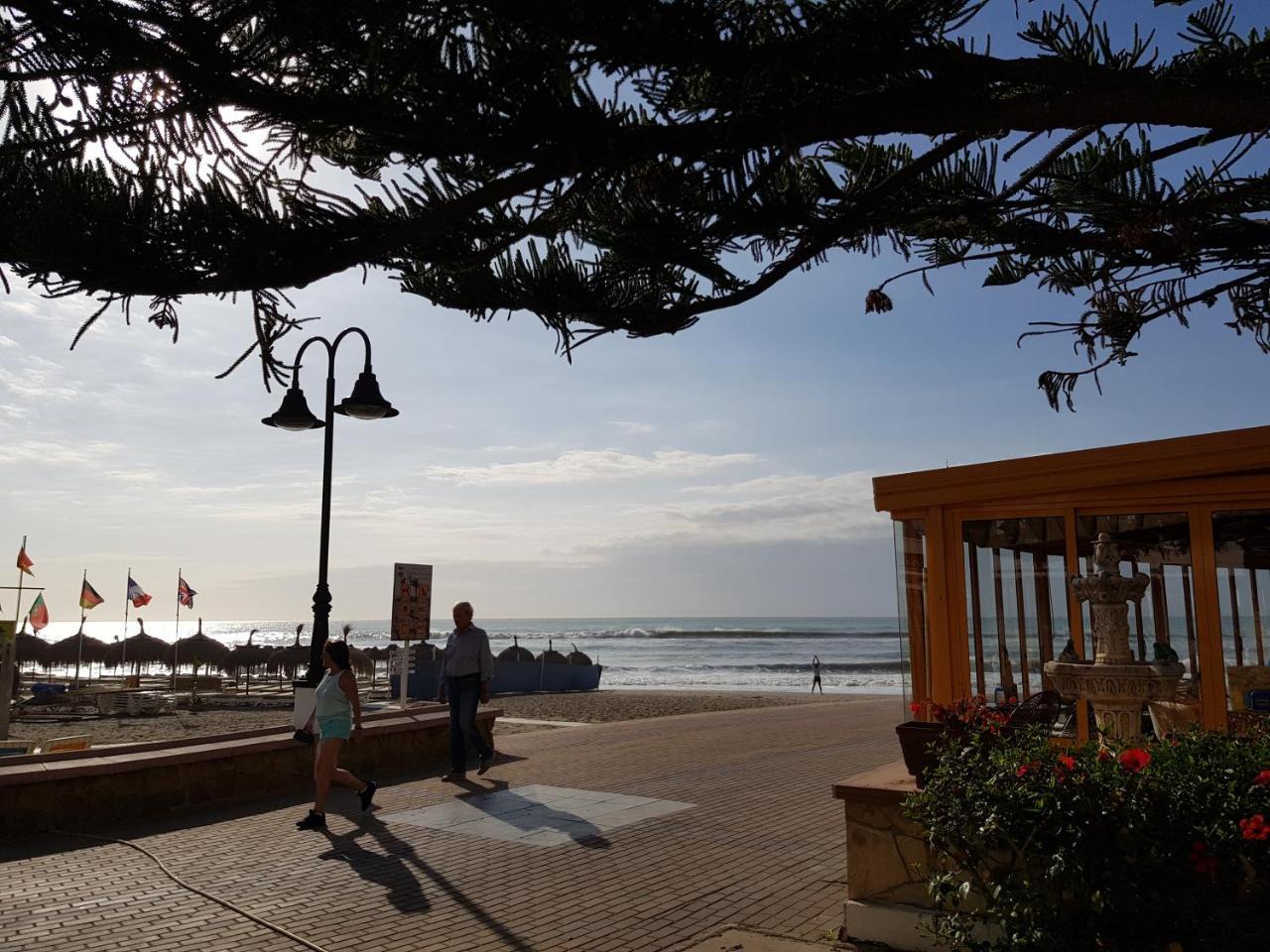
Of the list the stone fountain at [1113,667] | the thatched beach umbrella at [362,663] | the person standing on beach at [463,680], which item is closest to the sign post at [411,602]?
the person standing on beach at [463,680]

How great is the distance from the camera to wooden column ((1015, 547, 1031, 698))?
7.05 m

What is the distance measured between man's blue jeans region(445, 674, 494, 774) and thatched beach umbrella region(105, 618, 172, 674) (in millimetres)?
27399

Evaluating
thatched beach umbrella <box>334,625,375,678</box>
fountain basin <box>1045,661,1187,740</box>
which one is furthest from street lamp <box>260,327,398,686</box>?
thatched beach umbrella <box>334,625,375,678</box>

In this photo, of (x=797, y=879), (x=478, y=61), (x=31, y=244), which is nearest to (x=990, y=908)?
(x=797, y=879)

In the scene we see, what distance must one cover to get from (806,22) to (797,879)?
4855 millimetres

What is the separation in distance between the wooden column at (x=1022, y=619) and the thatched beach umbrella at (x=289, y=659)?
2820cm

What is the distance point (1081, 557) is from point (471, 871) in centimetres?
471

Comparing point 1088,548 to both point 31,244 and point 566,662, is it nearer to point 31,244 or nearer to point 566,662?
point 31,244

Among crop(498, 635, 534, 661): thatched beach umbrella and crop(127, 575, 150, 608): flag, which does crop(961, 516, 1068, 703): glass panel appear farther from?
crop(127, 575, 150, 608): flag

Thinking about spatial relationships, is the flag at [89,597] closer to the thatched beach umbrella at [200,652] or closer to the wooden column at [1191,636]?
the thatched beach umbrella at [200,652]

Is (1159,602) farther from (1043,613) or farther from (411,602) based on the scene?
(411,602)

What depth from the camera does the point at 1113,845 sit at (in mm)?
3377

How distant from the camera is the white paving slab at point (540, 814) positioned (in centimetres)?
707

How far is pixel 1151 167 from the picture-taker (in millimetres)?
3932
